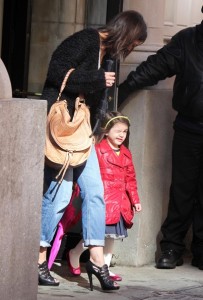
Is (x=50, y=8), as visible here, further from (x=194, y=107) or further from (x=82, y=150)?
(x=82, y=150)

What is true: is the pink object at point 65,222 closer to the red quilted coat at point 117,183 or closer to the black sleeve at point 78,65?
the red quilted coat at point 117,183

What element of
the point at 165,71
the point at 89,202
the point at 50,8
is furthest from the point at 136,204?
the point at 50,8

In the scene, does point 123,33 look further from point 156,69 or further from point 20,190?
point 20,190

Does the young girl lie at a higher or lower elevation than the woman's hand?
lower

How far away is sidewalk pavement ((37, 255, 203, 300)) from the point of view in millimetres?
7066

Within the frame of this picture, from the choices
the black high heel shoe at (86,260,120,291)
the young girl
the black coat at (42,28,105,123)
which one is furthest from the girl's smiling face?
the black high heel shoe at (86,260,120,291)

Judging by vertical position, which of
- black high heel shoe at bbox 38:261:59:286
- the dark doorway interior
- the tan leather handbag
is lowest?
black high heel shoe at bbox 38:261:59:286

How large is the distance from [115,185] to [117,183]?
0.02 metres

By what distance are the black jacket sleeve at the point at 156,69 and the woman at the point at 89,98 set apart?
99 cm

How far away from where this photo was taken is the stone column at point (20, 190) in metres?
5.36

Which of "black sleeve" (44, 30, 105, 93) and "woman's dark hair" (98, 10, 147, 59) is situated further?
"woman's dark hair" (98, 10, 147, 59)

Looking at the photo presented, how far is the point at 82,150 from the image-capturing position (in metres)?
6.92

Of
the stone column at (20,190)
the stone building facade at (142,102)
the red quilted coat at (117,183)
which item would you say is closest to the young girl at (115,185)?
the red quilted coat at (117,183)

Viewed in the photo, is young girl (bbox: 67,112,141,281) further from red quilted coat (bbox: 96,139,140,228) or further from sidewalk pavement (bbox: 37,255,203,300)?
sidewalk pavement (bbox: 37,255,203,300)
